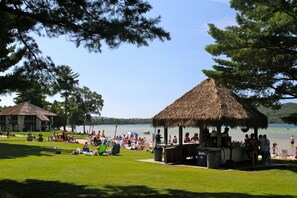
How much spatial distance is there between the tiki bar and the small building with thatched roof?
5008cm

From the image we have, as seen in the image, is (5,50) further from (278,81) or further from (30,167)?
(278,81)

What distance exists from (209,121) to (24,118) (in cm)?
5639

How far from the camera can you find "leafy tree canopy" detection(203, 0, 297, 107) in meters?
16.9

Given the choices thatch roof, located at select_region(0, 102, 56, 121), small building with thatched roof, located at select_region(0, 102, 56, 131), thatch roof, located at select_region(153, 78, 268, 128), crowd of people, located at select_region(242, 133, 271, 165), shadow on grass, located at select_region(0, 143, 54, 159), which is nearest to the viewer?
thatch roof, located at select_region(153, 78, 268, 128)

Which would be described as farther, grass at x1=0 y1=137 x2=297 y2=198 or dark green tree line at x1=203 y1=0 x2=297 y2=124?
dark green tree line at x1=203 y1=0 x2=297 y2=124

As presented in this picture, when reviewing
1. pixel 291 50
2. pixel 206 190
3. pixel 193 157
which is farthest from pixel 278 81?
pixel 206 190

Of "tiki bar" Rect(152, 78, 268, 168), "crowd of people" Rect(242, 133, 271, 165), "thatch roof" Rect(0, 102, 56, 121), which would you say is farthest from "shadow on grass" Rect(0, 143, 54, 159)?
"thatch roof" Rect(0, 102, 56, 121)

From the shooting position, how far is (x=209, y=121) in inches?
618

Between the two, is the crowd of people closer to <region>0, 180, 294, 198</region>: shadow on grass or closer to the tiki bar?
the tiki bar

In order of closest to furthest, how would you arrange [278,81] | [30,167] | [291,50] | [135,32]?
[135,32] → [30,167] → [291,50] → [278,81]

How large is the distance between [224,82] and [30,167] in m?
11.6

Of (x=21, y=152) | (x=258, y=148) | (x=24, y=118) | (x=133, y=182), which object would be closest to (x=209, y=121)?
(x=258, y=148)

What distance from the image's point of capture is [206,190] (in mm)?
10023

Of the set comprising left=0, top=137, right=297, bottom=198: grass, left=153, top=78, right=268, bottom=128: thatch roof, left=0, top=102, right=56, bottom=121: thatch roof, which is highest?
left=0, top=102, right=56, bottom=121: thatch roof
